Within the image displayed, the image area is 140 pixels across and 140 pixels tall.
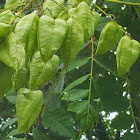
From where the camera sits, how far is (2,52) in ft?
3.14

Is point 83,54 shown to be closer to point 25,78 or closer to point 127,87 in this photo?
point 127,87

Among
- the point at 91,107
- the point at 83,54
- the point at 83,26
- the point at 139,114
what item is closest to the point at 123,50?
the point at 83,26

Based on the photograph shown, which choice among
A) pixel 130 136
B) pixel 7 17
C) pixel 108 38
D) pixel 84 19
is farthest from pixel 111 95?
pixel 7 17

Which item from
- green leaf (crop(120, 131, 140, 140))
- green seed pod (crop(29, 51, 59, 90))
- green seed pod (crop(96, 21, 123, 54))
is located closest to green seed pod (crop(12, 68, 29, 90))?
green seed pod (crop(29, 51, 59, 90))

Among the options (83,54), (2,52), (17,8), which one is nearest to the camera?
(2,52)

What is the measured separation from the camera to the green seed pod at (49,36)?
984 mm

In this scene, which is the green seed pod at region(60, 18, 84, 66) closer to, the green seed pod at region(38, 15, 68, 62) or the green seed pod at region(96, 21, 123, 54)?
the green seed pod at region(38, 15, 68, 62)

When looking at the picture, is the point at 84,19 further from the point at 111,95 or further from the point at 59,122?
the point at 111,95

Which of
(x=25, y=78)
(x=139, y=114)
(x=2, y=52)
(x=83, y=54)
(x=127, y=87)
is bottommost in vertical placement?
(x=139, y=114)

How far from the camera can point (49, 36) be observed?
99 centimetres

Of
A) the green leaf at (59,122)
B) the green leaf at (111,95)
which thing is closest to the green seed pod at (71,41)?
the green leaf at (59,122)

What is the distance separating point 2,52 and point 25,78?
0.19 meters

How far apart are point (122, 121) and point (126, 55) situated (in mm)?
790

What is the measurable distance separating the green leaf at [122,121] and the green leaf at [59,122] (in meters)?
0.30
